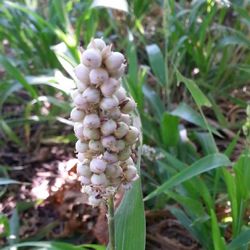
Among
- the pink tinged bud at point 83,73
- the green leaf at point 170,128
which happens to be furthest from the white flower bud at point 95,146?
the green leaf at point 170,128

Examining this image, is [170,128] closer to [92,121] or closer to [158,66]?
[158,66]

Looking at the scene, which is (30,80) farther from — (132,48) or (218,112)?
(218,112)

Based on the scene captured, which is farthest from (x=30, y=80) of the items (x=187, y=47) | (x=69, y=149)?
(x=187, y=47)

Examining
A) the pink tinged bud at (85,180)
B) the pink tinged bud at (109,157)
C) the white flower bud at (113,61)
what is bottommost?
the pink tinged bud at (85,180)

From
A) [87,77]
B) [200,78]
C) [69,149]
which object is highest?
[200,78]

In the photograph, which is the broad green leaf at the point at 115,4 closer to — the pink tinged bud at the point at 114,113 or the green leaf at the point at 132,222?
the green leaf at the point at 132,222

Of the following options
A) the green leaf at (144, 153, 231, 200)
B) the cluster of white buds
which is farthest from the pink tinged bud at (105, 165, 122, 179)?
the green leaf at (144, 153, 231, 200)

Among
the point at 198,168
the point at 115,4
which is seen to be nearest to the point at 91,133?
the point at 198,168
